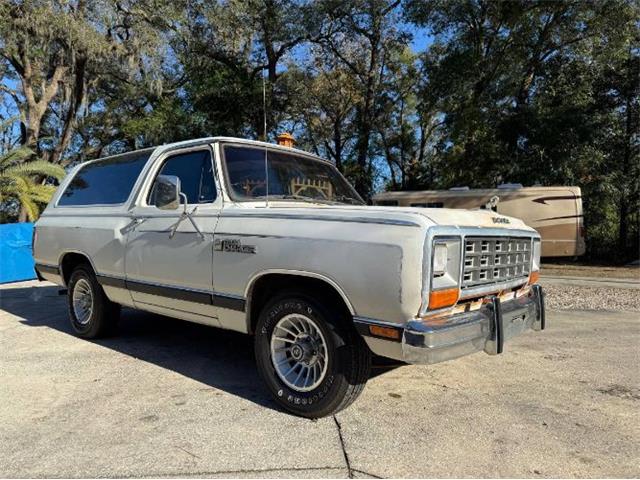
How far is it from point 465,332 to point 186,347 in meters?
3.47

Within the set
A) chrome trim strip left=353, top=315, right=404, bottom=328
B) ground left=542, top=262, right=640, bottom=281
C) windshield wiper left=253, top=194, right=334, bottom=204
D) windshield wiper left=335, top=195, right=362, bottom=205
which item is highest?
windshield wiper left=335, top=195, right=362, bottom=205

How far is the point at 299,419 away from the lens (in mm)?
3744

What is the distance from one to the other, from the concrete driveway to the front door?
2.29 feet

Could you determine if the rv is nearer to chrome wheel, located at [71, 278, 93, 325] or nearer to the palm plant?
the palm plant

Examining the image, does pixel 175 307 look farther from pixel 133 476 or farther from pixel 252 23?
pixel 252 23

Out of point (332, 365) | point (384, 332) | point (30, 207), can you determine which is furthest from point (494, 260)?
point (30, 207)

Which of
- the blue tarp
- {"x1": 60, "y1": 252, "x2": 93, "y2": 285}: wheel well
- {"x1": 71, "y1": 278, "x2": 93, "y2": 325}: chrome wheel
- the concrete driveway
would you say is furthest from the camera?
the blue tarp

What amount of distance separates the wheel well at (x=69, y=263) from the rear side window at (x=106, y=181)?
64cm

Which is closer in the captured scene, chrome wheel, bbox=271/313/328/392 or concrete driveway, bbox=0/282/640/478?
concrete driveway, bbox=0/282/640/478

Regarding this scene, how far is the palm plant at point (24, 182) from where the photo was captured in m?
14.3

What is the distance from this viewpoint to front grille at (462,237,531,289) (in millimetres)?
3559

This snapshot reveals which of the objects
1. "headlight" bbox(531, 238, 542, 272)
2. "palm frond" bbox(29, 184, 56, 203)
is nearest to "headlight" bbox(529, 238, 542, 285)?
"headlight" bbox(531, 238, 542, 272)

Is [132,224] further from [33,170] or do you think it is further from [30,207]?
[33,170]

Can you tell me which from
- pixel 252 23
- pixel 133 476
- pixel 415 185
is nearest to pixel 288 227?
pixel 133 476
